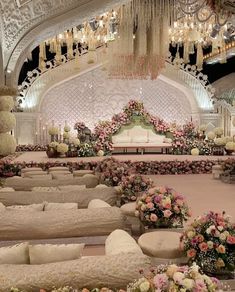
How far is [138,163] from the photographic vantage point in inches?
394

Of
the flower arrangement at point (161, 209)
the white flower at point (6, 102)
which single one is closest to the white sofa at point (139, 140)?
the white flower at point (6, 102)

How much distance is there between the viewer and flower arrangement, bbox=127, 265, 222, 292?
77.9 inches

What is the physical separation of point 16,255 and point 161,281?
103cm

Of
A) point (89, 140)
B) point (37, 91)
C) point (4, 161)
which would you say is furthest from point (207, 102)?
point (4, 161)

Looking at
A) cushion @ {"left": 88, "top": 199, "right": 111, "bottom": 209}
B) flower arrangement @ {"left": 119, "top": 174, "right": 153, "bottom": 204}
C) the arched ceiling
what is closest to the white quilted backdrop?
the arched ceiling

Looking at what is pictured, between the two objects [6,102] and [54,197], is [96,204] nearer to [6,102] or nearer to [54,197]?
[54,197]

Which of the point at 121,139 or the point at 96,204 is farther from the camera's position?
the point at 121,139

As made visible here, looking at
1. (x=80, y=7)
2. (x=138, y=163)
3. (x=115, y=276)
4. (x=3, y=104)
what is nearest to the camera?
(x=115, y=276)

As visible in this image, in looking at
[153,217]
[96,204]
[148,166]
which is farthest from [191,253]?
[148,166]

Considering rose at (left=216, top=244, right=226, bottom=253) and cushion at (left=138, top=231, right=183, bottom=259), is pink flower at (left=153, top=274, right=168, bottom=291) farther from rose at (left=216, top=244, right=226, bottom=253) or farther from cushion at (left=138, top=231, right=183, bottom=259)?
cushion at (left=138, top=231, right=183, bottom=259)

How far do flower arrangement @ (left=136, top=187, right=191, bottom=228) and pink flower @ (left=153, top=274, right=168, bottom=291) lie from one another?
178 centimetres

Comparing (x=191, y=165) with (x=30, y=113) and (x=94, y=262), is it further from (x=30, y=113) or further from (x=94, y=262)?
(x=94, y=262)

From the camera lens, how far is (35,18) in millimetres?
7160

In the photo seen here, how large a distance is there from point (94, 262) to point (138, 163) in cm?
755
